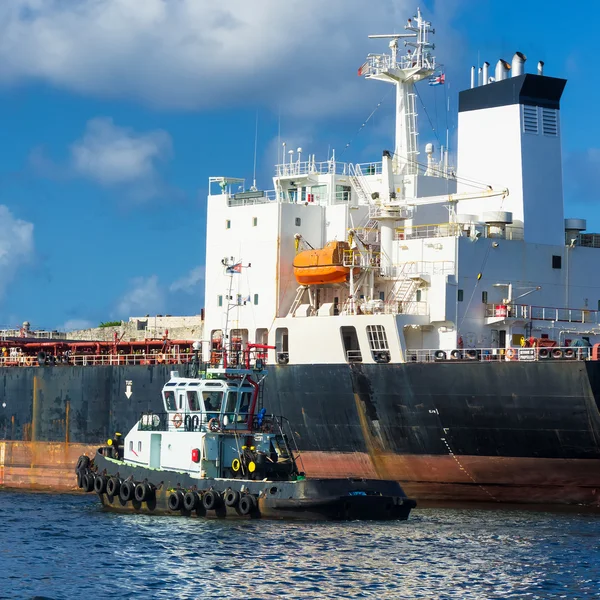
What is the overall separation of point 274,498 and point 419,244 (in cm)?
1218

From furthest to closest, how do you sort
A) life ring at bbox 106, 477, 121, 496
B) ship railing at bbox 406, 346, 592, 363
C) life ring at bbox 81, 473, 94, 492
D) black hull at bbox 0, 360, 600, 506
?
life ring at bbox 81, 473, 94, 492, ship railing at bbox 406, 346, 592, 363, life ring at bbox 106, 477, 121, 496, black hull at bbox 0, 360, 600, 506

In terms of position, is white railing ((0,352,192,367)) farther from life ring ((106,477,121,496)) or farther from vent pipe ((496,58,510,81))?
vent pipe ((496,58,510,81))

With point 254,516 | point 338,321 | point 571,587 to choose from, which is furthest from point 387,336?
point 571,587

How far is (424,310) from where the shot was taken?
1644 inches

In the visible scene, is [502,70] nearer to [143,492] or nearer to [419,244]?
[419,244]

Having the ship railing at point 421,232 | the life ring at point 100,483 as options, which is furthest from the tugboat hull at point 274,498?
the ship railing at point 421,232

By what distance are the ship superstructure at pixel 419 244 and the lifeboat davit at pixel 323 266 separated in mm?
46

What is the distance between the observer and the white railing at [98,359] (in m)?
48.3

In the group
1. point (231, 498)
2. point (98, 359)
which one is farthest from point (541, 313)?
point (98, 359)

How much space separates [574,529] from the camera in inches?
1331

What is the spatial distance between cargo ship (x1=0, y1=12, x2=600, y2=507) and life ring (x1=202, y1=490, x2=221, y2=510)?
5705mm

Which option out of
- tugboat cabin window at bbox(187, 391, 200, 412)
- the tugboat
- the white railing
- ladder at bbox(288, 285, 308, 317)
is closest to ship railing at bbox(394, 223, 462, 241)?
ladder at bbox(288, 285, 308, 317)

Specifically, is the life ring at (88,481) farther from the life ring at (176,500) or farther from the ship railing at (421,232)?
the ship railing at (421,232)

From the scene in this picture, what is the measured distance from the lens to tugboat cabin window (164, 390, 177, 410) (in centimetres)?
3831
